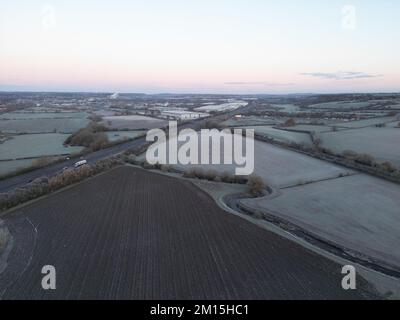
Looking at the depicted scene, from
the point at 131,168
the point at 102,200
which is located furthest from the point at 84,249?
A: the point at 131,168

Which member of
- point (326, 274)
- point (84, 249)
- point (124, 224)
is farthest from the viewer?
point (124, 224)

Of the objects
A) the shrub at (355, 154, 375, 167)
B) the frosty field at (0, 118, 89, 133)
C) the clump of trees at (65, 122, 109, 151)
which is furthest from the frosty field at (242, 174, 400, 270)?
the frosty field at (0, 118, 89, 133)

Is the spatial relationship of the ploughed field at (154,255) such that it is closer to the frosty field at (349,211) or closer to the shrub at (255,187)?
the frosty field at (349,211)

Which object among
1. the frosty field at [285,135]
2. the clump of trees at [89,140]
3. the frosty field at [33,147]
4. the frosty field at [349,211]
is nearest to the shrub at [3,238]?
the frosty field at [349,211]
